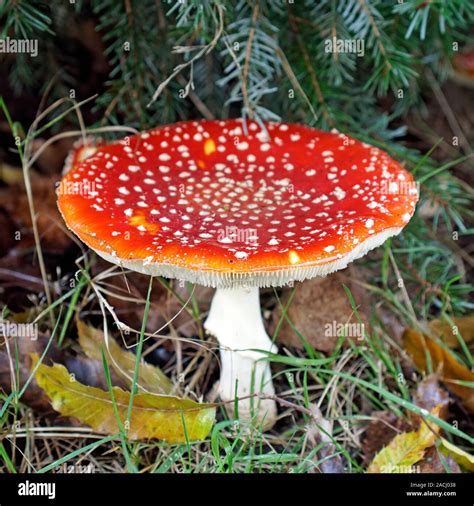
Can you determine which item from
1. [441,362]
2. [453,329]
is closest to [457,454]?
[441,362]

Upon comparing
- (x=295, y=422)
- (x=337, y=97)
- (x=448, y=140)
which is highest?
(x=337, y=97)

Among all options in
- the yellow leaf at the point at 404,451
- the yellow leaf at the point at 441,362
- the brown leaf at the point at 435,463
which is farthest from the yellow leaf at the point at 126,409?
the yellow leaf at the point at 441,362

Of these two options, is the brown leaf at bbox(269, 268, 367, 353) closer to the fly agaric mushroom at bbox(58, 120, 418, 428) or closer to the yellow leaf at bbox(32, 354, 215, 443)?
the fly agaric mushroom at bbox(58, 120, 418, 428)

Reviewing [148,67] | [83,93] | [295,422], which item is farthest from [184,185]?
[83,93]

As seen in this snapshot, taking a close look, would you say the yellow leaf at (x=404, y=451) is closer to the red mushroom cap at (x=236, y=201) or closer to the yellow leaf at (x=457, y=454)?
the yellow leaf at (x=457, y=454)

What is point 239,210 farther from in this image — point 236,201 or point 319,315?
point 319,315

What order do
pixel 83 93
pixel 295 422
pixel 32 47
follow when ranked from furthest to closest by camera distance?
pixel 83 93 → pixel 32 47 → pixel 295 422
